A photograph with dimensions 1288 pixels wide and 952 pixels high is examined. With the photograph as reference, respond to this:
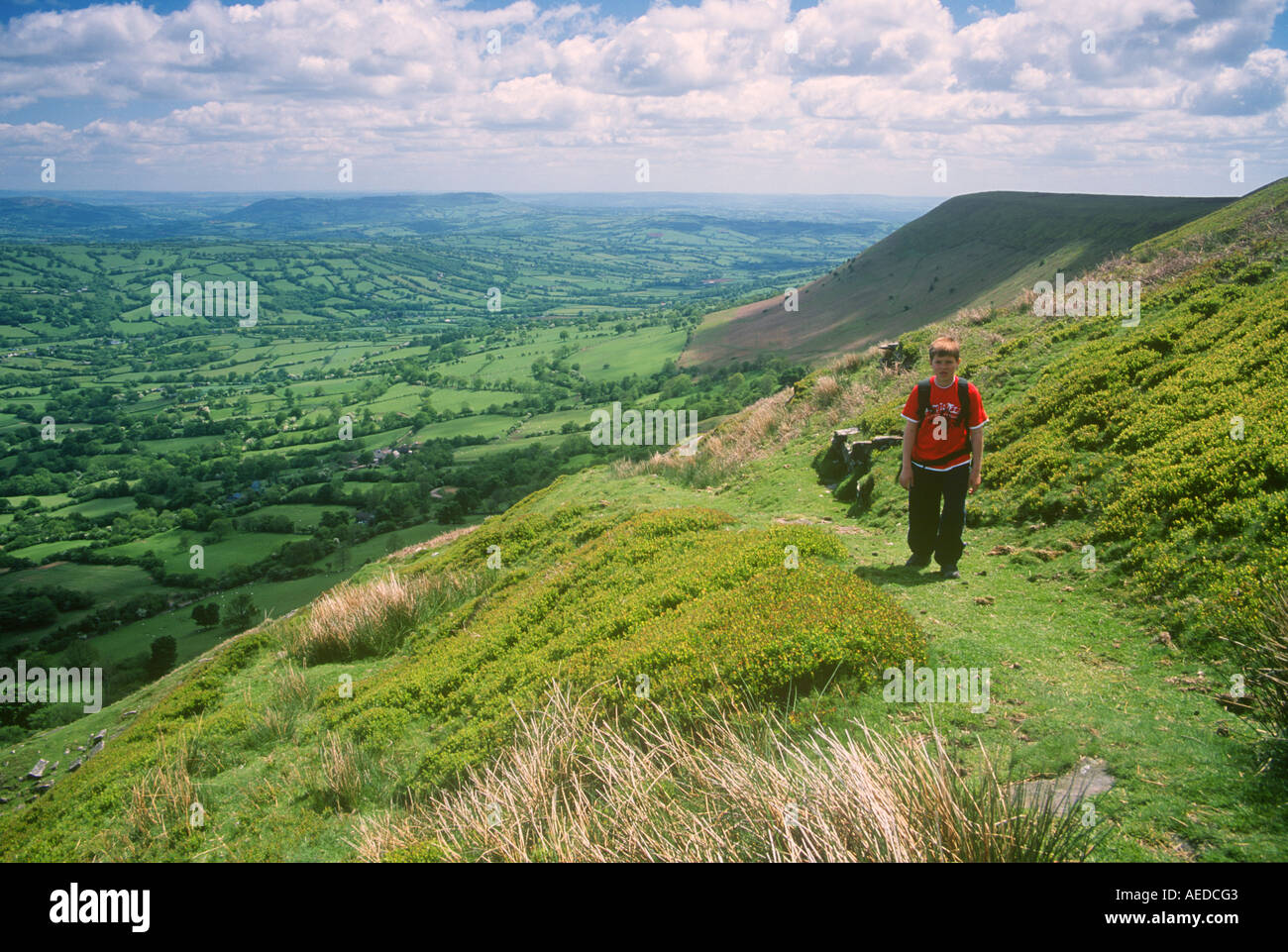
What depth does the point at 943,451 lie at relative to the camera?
331 inches

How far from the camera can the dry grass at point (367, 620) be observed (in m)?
13.3

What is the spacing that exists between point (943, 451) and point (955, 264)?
230ft

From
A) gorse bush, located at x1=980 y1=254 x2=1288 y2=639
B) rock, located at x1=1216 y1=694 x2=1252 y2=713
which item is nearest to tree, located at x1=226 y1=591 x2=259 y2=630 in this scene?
gorse bush, located at x1=980 y1=254 x2=1288 y2=639

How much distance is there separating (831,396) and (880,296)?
58.6m

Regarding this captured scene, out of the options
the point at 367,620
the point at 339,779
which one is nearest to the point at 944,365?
the point at 339,779

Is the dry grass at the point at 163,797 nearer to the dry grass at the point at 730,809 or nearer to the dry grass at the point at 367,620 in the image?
the dry grass at the point at 367,620

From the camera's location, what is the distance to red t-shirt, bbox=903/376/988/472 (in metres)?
8.23

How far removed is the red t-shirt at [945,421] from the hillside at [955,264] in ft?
132

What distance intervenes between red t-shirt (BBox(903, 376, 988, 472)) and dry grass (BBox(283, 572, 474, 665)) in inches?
381

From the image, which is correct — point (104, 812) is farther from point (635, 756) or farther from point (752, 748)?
point (752, 748)

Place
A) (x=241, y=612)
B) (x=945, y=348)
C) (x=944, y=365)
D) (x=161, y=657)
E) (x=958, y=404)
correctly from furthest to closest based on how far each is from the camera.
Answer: (x=241, y=612) < (x=161, y=657) < (x=958, y=404) < (x=944, y=365) < (x=945, y=348)

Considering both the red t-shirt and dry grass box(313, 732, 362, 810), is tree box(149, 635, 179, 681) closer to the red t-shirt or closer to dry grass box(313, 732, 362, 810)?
dry grass box(313, 732, 362, 810)

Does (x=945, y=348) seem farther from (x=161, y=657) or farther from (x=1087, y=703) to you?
(x=161, y=657)

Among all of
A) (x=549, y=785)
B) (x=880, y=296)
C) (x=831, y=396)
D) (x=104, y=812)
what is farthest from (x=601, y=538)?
(x=880, y=296)
